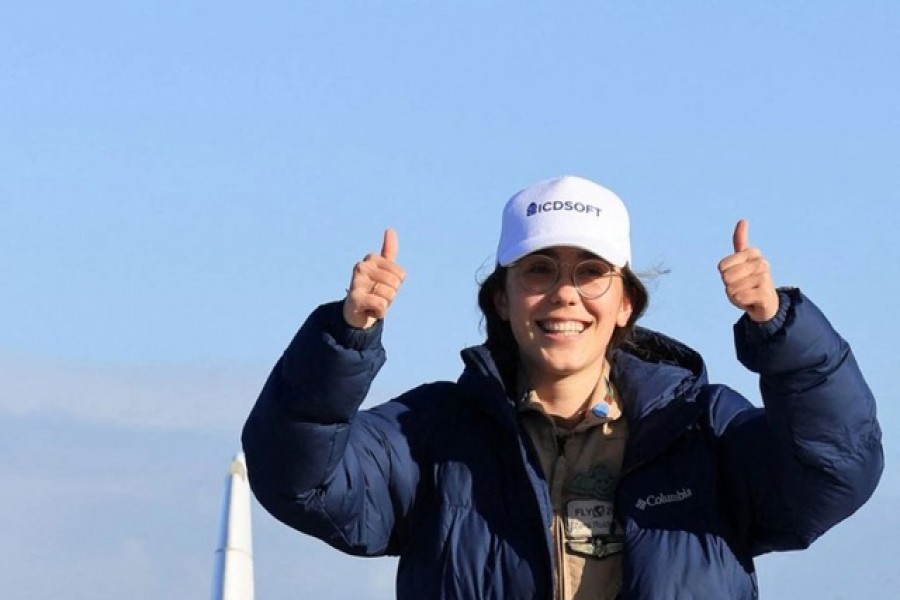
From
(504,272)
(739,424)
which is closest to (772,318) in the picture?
(739,424)

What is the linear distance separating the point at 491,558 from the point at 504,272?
1.32 meters

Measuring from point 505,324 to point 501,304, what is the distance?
0.09 meters

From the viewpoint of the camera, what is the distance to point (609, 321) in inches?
398

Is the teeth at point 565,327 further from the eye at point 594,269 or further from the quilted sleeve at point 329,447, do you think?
the quilted sleeve at point 329,447

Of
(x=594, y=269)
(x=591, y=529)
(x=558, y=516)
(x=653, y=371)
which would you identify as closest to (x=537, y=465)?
(x=558, y=516)

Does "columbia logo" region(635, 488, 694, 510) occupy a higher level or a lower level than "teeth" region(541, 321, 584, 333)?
lower

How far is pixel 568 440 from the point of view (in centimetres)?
1005

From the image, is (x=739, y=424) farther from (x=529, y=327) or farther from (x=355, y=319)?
(x=355, y=319)

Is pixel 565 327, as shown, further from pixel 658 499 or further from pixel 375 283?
pixel 375 283

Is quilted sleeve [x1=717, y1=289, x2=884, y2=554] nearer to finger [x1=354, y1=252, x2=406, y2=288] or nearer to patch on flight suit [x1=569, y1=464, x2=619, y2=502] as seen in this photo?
patch on flight suit [x1=569, y1=464, x2=619, y2=502]

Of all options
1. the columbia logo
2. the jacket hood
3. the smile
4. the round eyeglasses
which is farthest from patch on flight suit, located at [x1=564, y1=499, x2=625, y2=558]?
the round eyeglasses

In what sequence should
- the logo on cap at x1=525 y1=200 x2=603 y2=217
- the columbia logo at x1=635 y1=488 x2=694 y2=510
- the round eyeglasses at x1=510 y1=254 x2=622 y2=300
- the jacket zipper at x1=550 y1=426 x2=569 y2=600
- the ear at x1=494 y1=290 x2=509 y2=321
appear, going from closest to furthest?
the jacket zipper at x1=550 y1=426 x2=569 y2=600, the columbia logo at x1=635 y1=488 x2=694 y2=510, the round eyeglasses at x1=510 y1=254 x2=622 y2=300, the logo on cap at x1=525 y1=200 x2=603 y2=217, the ear at x1=494 y1=290 x2=509 y2=321

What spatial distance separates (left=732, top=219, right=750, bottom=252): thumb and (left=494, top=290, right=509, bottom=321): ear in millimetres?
1329

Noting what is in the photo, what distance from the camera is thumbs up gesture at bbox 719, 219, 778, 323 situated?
9.29 m
